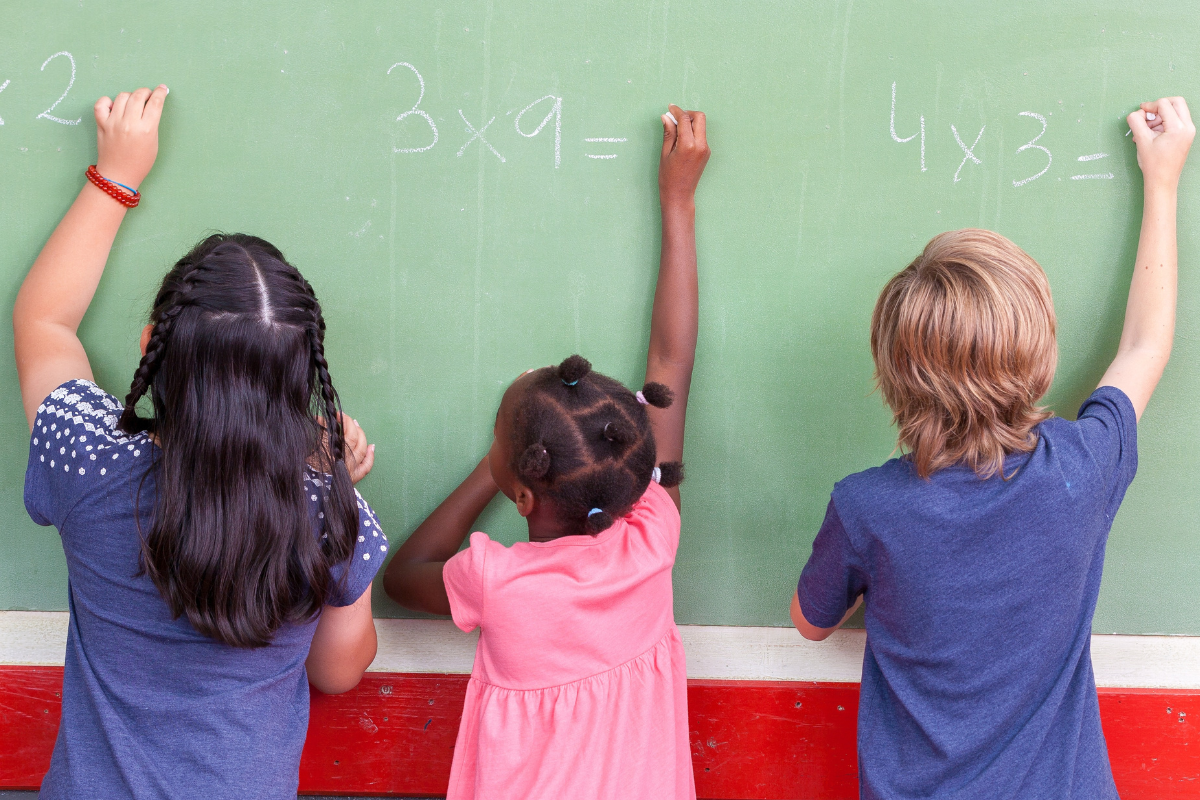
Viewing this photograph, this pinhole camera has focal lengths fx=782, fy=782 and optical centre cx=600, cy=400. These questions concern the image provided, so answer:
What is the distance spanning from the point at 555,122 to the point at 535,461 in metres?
0.58

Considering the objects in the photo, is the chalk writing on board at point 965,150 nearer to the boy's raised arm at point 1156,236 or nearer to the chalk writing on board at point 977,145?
the chalk writing on board at point 977,145

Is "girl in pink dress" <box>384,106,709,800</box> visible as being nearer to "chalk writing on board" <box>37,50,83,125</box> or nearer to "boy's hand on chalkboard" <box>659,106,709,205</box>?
"boy's hand on chalkboard" <box>659,106,709,205</box>

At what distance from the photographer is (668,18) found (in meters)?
1.16

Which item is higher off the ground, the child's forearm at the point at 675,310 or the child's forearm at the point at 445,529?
the child's forearm at the point at 675,310

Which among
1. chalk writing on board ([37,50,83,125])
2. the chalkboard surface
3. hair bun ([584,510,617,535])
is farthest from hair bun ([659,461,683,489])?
chalk writing on board ([37,50,83,125])

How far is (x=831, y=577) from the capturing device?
1.02 m

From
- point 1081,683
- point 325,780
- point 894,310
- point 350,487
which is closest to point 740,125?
point 894,310

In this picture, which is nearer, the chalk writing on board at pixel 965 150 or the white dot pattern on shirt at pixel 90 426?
the white dot pattern on shirt at pixel 90 426

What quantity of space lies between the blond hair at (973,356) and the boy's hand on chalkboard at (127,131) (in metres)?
1.09

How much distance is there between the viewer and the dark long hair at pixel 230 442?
32.8 inches

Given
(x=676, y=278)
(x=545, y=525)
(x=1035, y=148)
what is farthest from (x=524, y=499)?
(x=1035, y=148)

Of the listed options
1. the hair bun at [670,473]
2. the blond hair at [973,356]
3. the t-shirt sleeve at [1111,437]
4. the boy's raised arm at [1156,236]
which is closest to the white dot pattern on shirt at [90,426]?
the hair bun at [670,473]

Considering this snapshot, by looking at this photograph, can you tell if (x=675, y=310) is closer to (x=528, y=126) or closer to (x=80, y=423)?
(x=528, y=126)

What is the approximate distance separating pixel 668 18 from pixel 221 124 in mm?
690
